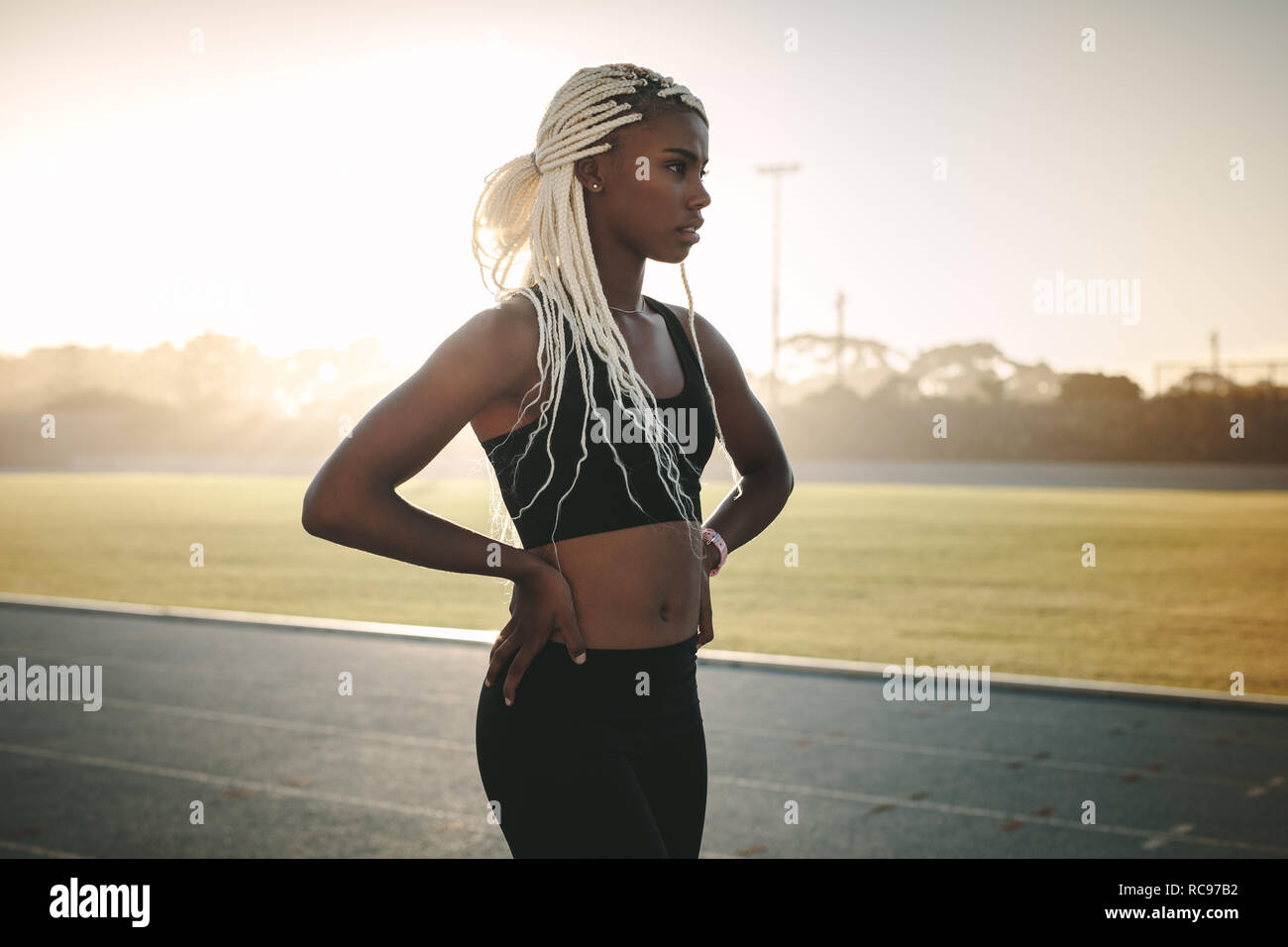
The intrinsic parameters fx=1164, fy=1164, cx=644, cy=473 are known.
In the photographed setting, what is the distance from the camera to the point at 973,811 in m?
5.12

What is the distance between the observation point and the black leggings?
200cm

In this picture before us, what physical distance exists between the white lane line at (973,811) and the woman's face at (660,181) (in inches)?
147

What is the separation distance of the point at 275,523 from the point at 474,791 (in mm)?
17766

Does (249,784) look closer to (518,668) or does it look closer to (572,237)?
(518,668)

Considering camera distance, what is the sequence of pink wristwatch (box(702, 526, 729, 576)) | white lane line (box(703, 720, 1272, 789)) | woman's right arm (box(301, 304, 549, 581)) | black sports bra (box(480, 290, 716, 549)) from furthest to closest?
white lane line (box(703, 720, 1272, 789))
pink wristwatch (box(702, 526, 729, 576))
black sports bra (box(480, 290, 716, 549))
woman's right arm (box(301, 304, 549, 581))

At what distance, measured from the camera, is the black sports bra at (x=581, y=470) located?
6.68 feet

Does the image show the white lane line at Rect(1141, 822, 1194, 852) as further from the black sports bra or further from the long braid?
the black sports bra

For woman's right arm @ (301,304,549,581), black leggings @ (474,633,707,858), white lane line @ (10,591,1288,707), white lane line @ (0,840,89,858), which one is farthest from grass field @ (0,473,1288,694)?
woman's right arm @ (301,304,549,581)

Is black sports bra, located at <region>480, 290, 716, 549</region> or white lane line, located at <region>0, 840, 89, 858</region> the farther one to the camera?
white lane line, located at <region>0, 840, 89, 858</region>

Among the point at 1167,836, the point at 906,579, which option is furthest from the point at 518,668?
the point at 906,579

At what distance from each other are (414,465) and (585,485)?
297 millimetres

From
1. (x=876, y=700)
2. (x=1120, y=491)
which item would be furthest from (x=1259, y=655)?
(x=1120, y=491)

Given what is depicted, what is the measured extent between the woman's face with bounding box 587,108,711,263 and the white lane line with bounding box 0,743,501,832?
3.43 m

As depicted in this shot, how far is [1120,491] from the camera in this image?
31.5m
